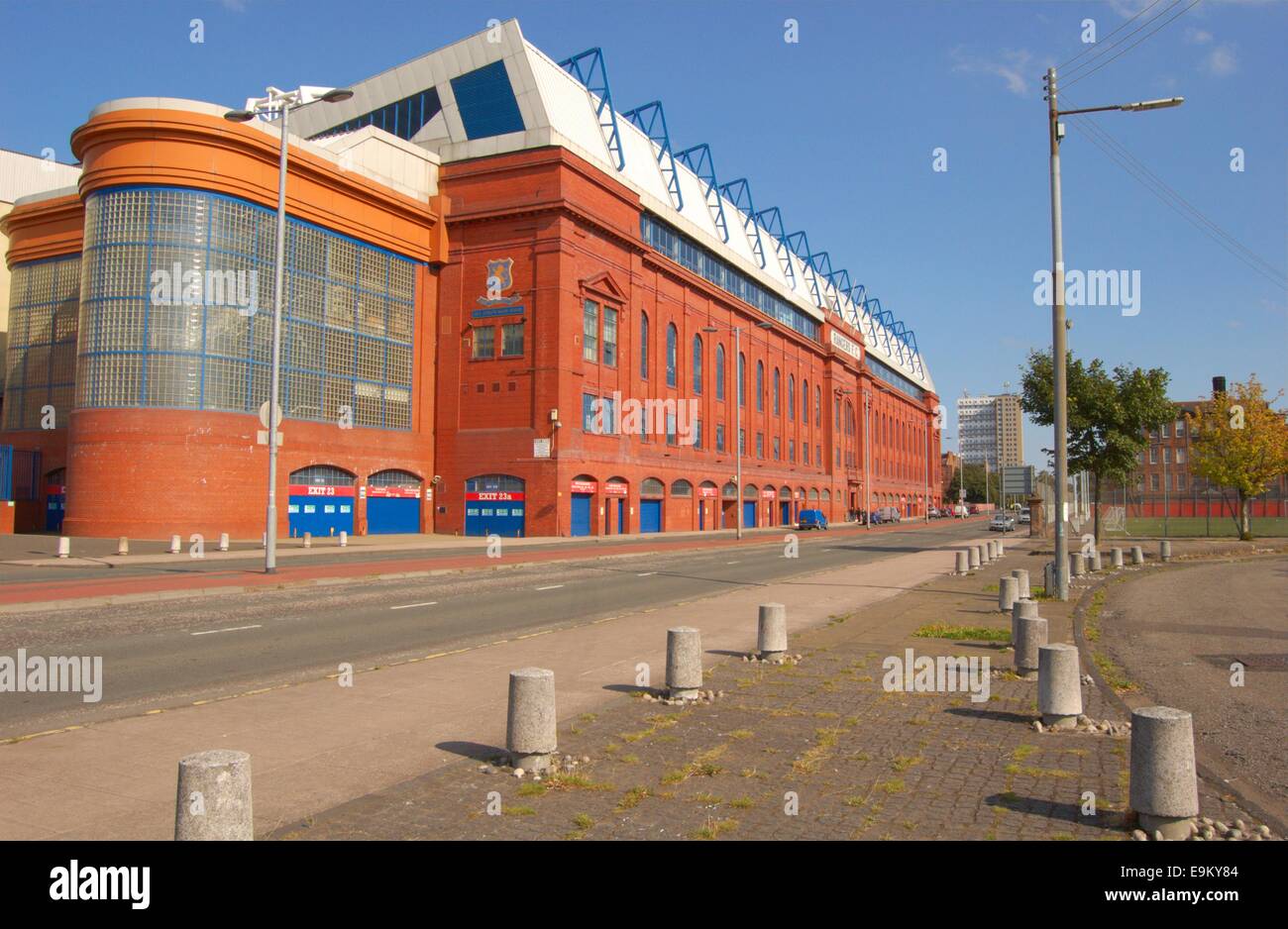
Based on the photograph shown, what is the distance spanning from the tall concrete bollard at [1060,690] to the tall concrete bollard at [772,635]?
3759 mm

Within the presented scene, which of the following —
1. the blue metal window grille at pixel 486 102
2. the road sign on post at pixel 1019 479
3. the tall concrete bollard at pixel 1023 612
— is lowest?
the tall concrete bollard at pixel 1023 612

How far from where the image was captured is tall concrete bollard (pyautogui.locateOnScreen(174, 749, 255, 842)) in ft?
13.9

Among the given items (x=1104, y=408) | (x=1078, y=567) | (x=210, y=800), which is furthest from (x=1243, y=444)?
(x=210, y=800)

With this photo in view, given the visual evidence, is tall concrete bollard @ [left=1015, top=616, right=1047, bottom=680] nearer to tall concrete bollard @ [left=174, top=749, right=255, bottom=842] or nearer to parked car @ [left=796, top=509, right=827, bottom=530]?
tall concrete bollard @ [left=174, top=749, right=255, bottom=842]

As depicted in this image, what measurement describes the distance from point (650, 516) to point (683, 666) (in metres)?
48.4

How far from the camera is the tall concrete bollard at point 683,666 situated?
885 cm

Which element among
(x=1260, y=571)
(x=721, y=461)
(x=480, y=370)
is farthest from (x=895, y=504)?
(x=1260, y=571)

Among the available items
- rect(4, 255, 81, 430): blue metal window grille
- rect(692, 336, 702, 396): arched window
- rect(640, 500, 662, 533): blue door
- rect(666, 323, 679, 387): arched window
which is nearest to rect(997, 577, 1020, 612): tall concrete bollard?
rect(640, 500, 662, 533): blue door

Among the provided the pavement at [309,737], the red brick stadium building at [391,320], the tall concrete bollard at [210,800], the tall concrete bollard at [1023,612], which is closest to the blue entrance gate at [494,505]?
the red brick stadium building at [391,320]

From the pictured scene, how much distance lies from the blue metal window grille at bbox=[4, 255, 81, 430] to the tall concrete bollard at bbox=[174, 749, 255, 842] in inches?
2073

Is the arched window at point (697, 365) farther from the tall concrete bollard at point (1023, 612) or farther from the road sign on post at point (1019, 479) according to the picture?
the tall concrete bollard at point (1023, 612)

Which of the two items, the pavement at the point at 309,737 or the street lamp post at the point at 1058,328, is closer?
the pavement at the point at 309,737

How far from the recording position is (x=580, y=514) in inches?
1955
